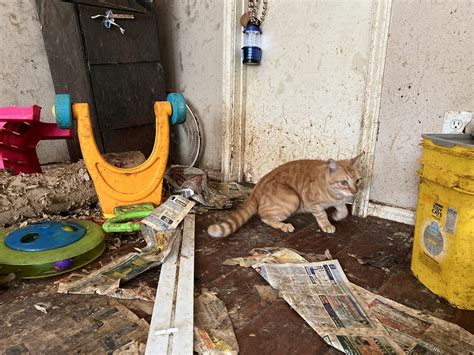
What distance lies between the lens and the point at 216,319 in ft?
3.61

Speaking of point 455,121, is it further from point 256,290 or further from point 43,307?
point 43,307

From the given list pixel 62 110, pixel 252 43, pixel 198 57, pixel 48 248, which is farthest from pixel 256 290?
pixel 198 57

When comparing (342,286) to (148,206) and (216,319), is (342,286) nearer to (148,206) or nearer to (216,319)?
(216,319)

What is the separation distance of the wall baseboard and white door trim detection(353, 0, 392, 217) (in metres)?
0.04

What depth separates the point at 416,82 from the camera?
1655mm

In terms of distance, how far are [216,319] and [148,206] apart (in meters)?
0.85

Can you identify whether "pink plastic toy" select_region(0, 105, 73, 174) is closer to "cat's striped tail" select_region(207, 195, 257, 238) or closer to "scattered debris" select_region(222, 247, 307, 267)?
"cat's striped tail" select_region(207, 195, 257, 238)

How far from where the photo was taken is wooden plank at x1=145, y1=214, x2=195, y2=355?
94cm

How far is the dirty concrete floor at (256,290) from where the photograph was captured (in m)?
1.03

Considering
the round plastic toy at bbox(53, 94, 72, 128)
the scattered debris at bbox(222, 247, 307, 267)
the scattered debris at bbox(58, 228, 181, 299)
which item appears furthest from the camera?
the round plastic toy at bbox(53, 94, 72, 128)

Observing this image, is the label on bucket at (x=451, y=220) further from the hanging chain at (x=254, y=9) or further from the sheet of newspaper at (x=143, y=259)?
the hanging chain at (x=254, y=9)

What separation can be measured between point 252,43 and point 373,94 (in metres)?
0.86

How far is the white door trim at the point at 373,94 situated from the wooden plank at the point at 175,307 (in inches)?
42.2

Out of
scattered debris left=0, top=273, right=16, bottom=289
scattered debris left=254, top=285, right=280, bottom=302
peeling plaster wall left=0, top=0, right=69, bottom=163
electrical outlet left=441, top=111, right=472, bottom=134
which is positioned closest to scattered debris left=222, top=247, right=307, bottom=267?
scattered debris left=254, top=285, right=280, bottom=302
